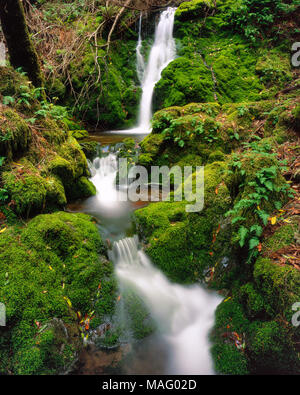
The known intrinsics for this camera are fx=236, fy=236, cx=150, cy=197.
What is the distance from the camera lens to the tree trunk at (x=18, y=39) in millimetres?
5098

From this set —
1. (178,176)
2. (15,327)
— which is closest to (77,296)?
(15,327)

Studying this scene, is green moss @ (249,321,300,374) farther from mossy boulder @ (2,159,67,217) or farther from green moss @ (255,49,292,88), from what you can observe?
green moss @ (255,49,292,88)

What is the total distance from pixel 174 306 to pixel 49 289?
1.99m

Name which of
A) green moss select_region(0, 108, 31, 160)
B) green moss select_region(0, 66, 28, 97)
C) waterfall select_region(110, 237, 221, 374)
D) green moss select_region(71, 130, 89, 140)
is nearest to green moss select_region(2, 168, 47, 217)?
green moss select_region(0, 108, 31, 160)

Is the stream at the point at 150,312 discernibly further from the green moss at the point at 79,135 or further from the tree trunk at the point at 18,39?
the tree trunk at the point at 18,39

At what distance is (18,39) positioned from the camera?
5465mm

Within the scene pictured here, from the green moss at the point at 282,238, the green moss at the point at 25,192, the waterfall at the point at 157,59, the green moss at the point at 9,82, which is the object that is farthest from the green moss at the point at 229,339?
the waterfall at the point at 157,59

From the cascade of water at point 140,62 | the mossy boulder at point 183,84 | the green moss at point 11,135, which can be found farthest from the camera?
the cascade of water at point 140,62

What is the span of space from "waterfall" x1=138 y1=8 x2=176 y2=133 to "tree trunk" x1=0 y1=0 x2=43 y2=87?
4.67m

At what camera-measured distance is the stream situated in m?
3.15

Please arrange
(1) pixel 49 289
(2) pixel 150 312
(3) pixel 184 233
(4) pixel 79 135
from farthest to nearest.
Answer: (4) pixel 79 135 → (3) pixel 184 233 → (2) pixel 150 312 → (1) pixel 49 289

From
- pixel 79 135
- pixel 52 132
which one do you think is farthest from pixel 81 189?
pixel 79 135

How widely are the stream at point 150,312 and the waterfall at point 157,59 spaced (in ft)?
17.2

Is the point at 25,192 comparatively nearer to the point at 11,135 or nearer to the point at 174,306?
the point at 11,135
